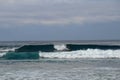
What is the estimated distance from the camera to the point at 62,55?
5044 cm

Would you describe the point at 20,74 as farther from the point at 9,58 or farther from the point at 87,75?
Result: the point at 9,58

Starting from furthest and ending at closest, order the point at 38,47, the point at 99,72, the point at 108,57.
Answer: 1. the point at 38,47
2. the point at 108,57
3. the point at 99,72

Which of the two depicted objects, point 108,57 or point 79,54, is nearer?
point 108,57

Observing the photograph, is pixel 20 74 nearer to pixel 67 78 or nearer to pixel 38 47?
pixel 67 78

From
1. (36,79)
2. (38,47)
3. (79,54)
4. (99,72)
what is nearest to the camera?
(36,79)

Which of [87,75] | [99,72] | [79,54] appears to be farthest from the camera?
[79,54]

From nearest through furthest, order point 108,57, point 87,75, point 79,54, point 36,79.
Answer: point 36,79 < point 87,75 < point 108,57 < point 79,54

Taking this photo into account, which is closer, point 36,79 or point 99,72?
point 36,79

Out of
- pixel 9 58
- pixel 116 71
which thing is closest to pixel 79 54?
pixel 9 58

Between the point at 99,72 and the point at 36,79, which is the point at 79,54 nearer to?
the point at 99,72

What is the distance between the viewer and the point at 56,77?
26984 millimetres

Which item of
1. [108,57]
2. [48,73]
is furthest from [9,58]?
[48,73]

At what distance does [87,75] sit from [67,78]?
1.96 m

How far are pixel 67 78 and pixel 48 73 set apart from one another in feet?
11.3
